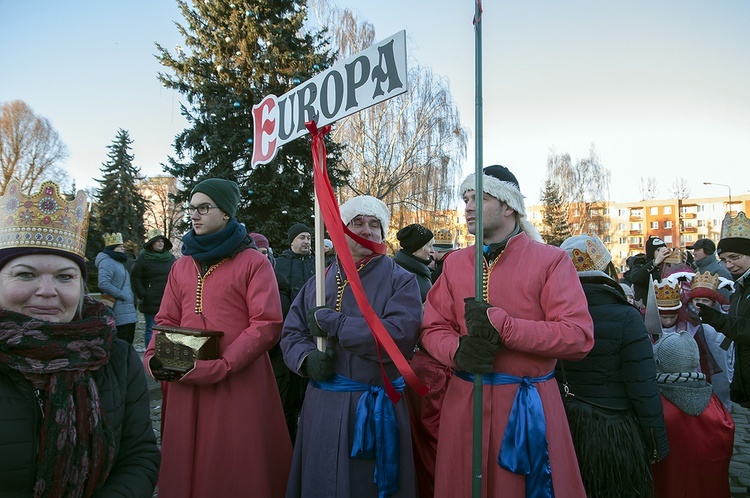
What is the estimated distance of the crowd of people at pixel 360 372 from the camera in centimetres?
170

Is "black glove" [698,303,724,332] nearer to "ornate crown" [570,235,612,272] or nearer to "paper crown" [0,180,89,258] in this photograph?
"ornate crown" [570,235,612,272]

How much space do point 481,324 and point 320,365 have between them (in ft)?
2.97

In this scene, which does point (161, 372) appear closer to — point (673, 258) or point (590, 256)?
point (590, 256)

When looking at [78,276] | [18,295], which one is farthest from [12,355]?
[78,276]

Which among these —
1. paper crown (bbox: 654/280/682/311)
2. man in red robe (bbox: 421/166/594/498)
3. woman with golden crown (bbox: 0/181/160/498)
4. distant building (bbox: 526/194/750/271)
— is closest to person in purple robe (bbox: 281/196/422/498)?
man in red robe (bbox: 421/166/594/498)

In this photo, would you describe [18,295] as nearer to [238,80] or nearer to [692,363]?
[692,363]

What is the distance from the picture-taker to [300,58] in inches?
550

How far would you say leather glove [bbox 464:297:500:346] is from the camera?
219cm

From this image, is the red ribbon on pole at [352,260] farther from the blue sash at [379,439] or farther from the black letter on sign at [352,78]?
the black letter on sign at [352,78]

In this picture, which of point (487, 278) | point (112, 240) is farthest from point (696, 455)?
point (112, 240)

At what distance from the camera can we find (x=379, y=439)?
2.56 m

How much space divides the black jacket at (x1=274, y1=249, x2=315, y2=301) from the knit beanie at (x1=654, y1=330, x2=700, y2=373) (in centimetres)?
334

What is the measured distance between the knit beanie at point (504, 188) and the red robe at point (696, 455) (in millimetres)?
1548

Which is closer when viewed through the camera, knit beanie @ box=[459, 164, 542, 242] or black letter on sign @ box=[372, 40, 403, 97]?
black letter on sign @ box=[372, 40, 403, 97]
